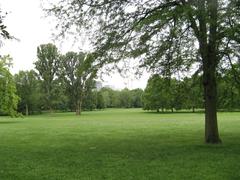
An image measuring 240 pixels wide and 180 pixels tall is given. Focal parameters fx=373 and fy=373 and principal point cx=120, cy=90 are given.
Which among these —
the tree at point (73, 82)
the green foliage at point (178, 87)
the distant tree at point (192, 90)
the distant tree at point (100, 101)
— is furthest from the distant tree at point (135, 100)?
the green foliage at point (178, 87)

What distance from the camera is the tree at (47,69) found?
85.1 metres

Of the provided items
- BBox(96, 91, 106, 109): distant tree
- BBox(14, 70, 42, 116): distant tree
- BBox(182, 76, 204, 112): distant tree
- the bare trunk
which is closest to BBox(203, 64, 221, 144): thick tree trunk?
BBox(182, 76, 204, 112): distant tree

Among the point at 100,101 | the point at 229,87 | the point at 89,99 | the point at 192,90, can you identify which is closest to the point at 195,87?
the point at 192,90

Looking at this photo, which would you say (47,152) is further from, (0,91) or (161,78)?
(0,91)

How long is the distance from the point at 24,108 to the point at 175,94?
74756mm

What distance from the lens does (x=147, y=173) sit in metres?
10.3

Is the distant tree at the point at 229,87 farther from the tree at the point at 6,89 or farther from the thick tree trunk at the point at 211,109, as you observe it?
the tree at the point at 6,89

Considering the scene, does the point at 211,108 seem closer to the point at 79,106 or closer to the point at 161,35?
the point at 161,35

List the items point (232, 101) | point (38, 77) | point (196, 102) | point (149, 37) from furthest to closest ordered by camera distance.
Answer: point (38, 77), point (196, 102), point (232, 101), point (149, 37)

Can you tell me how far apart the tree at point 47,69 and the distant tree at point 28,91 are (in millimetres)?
1968

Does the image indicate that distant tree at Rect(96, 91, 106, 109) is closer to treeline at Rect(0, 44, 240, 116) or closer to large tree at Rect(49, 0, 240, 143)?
treeline at Rect(0, 44, 240, 116)

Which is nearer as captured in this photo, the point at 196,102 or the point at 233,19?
the point at 233,19

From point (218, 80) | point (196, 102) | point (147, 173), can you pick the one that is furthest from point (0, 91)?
point (147, 173)

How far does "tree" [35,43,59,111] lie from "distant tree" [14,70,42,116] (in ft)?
6.46
